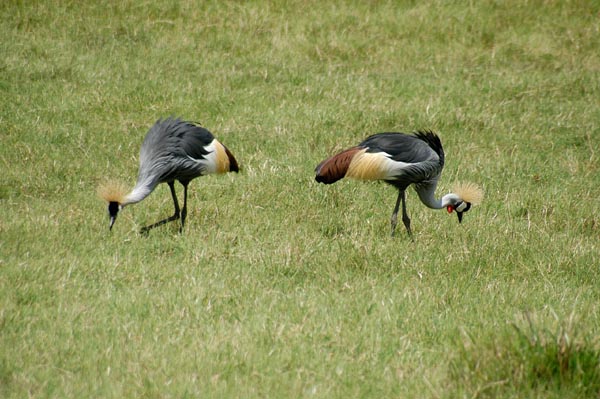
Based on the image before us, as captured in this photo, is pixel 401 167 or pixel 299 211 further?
pixel 299 211

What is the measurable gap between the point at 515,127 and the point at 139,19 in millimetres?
5662

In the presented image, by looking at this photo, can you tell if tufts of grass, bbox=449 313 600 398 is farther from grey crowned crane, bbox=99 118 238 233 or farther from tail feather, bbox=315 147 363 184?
grey crowned crane, bbox=99 118 238 233

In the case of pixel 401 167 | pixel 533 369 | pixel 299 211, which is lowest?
pixel 299 211

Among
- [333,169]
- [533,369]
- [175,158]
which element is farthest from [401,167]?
[533,369]

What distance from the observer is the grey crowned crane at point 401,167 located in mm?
6852

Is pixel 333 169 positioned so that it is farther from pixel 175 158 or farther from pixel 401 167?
pixel 175 158

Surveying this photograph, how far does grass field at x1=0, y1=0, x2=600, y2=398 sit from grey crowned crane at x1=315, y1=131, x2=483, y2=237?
253 millimetres

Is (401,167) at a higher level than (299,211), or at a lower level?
higher

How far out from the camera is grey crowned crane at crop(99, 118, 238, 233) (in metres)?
6.75

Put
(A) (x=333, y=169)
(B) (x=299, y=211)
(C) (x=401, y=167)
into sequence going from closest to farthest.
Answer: (A) (x=333, y=169) → (C) (x=401, y=167) → (B) (x=299, y=211)

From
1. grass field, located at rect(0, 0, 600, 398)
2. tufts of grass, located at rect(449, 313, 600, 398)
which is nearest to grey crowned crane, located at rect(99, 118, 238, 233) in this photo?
grass field, located at rect(0, 0, 600, 398)

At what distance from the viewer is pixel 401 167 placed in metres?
6.97

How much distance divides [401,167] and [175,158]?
72.8 inches

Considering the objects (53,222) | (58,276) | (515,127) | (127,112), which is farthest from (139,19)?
(58,276)
